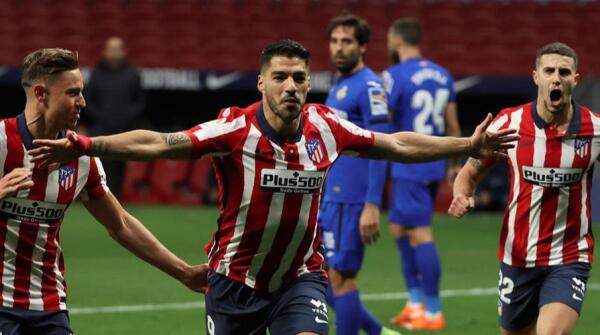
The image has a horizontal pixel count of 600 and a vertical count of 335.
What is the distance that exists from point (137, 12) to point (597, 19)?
770cm

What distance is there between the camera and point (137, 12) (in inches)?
824

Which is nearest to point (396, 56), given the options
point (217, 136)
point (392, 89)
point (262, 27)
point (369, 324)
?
point (392, 89)

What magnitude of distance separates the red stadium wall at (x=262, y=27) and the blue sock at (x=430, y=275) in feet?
34.2

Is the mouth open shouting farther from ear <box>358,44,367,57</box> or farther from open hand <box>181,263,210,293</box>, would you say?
open hand <box>181,263,210,293</box>

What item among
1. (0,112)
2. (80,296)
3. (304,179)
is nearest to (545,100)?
(304,179)

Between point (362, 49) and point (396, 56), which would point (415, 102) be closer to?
point (396, 56)

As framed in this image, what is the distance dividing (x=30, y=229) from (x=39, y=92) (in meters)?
0.60

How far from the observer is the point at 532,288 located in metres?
6.89

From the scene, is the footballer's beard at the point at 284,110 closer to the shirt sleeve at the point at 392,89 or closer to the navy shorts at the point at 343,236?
the navy shorts at the point at 343,236

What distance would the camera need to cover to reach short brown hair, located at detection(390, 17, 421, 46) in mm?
10281

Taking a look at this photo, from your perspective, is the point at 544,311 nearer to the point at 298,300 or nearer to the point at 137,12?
the point at 298,300

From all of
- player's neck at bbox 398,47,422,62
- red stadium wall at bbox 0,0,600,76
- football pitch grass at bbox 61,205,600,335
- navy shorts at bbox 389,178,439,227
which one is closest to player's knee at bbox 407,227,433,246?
navy shorts at bbox 389,178,439,227

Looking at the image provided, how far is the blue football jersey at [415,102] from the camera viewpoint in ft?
33.4

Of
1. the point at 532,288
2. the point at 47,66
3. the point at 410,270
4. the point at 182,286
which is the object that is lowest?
the point at 182,286
